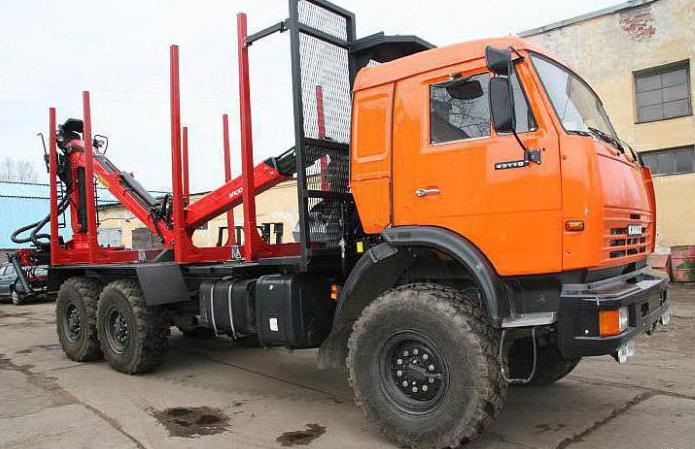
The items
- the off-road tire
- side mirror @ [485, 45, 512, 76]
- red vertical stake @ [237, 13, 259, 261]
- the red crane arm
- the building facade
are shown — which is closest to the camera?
side mirror @ [485, 45, 512, 76]

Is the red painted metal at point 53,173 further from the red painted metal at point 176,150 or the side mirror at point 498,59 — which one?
the side mirror at point 498,59

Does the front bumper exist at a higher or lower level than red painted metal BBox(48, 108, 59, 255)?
lower

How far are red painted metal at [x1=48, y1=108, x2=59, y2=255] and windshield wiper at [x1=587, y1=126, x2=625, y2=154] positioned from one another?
735 centimetres

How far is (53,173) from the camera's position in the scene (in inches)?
332

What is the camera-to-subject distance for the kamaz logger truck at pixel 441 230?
12.2 feet

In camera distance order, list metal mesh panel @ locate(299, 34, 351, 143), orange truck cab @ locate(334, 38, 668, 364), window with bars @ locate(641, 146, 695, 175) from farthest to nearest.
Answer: window with bars @ locate(641, 146, 695, 175) → metal mesh panel @ locate(299, 34, 351, 143) → orange truck cab @ locate(334, 38, 668, 364)

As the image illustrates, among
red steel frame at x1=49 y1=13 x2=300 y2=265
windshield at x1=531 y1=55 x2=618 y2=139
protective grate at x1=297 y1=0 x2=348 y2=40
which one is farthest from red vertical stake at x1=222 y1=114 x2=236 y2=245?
windshield at x1=531 y1=55 x2=618 y2=139

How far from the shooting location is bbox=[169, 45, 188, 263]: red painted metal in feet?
21.6

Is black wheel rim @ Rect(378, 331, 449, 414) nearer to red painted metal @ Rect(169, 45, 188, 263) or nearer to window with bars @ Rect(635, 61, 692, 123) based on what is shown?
red painted metal @ Rect(169, 45, 188, 263)

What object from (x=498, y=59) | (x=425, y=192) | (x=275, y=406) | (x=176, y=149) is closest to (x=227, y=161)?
(x=176, y=149)

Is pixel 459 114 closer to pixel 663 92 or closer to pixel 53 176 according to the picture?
pixel 53 176

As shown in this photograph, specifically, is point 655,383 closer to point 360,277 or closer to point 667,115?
point 360,277

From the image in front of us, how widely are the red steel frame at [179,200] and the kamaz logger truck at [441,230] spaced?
5 cm

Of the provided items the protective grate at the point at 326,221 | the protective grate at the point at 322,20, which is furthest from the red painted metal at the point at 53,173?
the protective grate at the point at 326,221
